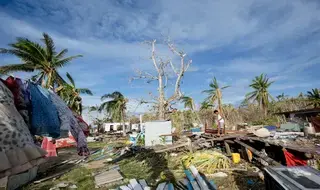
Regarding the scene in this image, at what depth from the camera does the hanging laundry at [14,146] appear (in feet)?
4.86

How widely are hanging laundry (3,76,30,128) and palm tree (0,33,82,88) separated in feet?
49.1

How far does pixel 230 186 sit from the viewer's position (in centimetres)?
739

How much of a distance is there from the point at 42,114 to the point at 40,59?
57.2ft

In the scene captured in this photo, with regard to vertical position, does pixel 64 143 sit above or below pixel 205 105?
below

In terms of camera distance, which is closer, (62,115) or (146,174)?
(62,115)

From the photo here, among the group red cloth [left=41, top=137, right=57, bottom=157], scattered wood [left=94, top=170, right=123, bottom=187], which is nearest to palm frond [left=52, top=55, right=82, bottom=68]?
red cloth [left=41, top=137, right=57, bottom=157]

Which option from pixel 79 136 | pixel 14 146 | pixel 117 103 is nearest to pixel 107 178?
pixel 79 136

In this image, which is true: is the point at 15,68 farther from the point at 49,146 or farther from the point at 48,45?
the point at 49,146

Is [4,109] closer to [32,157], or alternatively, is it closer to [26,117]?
[32,157]

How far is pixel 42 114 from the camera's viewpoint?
126 inches

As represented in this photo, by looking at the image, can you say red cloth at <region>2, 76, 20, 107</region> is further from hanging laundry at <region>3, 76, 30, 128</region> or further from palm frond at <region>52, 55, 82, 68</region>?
palm frond at <region>52, 55, 82, 68</region>

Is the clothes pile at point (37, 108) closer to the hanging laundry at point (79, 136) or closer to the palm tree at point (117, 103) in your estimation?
the hanging laundry at point (79, 136)

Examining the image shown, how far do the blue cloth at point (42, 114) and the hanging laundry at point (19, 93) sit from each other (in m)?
0.11

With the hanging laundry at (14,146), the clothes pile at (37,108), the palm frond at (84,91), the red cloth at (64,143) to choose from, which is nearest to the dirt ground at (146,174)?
the clothes pile at (37,108)
